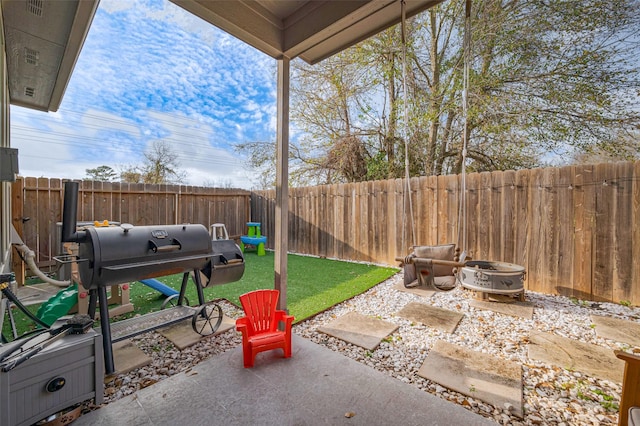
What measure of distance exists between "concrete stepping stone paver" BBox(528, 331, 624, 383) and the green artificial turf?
2.11m

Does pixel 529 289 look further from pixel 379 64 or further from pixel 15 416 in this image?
pixel 379 64

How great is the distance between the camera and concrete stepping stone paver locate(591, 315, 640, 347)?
259cm

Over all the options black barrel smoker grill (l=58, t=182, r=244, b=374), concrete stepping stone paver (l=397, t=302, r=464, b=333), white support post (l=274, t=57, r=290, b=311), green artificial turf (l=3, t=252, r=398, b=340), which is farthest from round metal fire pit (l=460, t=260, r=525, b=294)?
black barrel smoker grill (l=58, t=182, r=244, b=374)

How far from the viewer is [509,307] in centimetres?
340

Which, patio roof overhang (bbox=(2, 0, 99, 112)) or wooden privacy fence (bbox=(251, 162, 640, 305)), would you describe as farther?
wooden privacy fence (bbox=(251, 162, 640, 305))

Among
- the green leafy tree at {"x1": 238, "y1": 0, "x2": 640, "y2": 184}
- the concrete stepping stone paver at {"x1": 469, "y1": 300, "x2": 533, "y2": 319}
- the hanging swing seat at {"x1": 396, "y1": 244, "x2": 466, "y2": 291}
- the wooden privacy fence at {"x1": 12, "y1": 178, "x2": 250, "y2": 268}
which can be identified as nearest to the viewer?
the hanging swing seat at {"x1": 396, "y1": 244, "x2": 466, "y2": 291}

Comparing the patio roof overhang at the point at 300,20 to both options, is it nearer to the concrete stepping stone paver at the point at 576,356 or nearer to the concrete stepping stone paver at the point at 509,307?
the concrete stepping stone paver at the point at 576,356

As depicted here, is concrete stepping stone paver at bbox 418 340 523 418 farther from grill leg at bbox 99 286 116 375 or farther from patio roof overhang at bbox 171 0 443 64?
patio roof overhang at bbox 171 0 443 64

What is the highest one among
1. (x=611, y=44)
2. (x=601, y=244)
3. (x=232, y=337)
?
(x=611, y=44)

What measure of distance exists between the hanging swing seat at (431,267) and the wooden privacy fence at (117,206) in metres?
5.68

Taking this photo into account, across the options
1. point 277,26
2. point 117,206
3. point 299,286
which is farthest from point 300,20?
point 117,206

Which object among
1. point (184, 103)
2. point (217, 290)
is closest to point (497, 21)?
point (217, 290)

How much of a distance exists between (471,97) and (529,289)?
4.45 metres

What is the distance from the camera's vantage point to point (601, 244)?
355 centimetres
